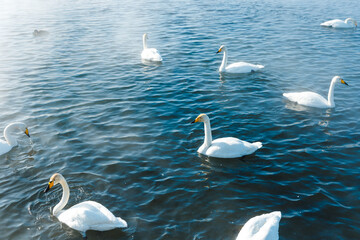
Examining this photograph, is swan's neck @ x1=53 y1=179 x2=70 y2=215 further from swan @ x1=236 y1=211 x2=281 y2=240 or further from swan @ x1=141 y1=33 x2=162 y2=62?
swan @ x1=141 y1=33 x2=162 y2=62

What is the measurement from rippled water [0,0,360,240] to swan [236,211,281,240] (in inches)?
31.2

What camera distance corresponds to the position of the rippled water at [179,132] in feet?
31.6

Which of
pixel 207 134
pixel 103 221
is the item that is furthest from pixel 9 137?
pixel 207 134

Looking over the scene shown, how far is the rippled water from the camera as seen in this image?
9.62 m

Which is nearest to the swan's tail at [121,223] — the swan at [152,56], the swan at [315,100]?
the swan at [315,100]

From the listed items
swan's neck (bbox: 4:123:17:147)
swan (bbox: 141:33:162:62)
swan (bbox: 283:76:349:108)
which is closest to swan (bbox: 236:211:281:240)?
swan (bbox: 283:76:349:108)

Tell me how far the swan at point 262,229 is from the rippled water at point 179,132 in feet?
2.60

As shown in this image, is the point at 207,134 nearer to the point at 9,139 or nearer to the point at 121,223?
the point at 121,223

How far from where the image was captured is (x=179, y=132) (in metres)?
14.0

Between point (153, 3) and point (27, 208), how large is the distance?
38.8 m

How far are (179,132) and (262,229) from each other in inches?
254

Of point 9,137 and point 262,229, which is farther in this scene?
point 9,137

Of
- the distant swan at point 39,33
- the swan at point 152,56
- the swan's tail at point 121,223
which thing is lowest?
the swan's tail at point 121,223

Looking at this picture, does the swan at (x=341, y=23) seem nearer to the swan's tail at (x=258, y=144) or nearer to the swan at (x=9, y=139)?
the swan's tail at (x=258, y=144)
